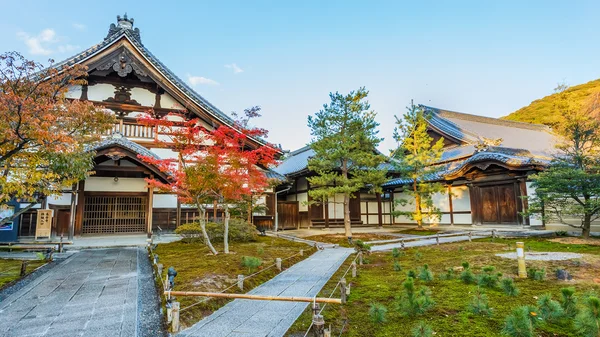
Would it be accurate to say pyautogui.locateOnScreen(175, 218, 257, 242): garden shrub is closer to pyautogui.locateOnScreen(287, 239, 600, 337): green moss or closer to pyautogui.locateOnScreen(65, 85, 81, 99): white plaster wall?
pyautogui.locateOnScreen(287, 239, 600, 337): green moss

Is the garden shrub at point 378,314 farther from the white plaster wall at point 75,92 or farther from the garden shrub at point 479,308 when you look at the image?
the white plaster wall at point 75,92

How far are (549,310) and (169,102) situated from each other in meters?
16.7

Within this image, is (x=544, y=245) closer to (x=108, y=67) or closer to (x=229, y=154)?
(x=229, y=154)

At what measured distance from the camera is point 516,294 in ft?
18.2

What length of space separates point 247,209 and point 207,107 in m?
5.57

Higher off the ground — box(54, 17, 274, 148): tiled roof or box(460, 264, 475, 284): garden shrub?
box(54, 17, 274, 148): tiled roof

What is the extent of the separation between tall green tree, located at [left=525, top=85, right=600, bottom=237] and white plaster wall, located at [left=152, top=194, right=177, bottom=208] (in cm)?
1598

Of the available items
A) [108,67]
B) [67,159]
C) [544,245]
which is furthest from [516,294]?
[108,67]

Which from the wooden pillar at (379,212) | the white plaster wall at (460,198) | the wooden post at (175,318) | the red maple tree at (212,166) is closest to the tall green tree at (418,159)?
the white plaster wall at (460,198)

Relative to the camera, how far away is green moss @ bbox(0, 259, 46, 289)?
22.6 ft

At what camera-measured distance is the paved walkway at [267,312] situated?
4.38 meters

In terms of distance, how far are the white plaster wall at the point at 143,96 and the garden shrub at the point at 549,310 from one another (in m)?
16.6

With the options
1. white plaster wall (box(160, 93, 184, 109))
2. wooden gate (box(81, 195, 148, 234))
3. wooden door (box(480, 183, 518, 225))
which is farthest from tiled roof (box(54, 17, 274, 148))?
wooden door (box(480, 183, 518, 225))

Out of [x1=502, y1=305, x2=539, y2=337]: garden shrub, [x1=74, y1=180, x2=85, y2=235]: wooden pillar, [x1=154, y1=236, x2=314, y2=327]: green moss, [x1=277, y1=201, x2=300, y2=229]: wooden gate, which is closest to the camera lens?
[x1=502, y1=305, x2=539, y2=337]: garden shrub
